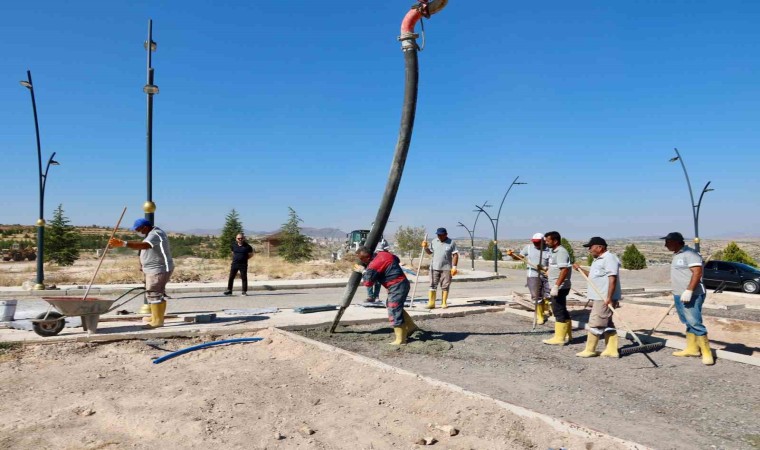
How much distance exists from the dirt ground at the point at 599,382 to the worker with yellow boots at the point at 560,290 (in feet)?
0.76

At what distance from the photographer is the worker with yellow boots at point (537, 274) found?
29.9ft

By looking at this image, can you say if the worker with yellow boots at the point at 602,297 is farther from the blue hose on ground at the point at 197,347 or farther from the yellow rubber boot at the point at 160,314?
the yellow rubber boot at the point at 160,314

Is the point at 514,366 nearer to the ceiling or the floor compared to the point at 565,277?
nearer to the floor

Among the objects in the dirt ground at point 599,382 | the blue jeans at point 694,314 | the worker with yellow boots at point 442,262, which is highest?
the worker with yellow boots at point 442,262

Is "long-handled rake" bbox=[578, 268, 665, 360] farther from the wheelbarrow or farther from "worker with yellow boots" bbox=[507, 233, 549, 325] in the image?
the wheelbarrow

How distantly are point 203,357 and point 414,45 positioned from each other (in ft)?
17.9

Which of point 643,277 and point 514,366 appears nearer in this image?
point 514,366

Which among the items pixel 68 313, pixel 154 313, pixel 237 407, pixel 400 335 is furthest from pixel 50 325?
pixel 400 335

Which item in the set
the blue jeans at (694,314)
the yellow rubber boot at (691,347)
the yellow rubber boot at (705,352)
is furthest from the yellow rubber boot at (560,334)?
the yellow rubber boot at (705,352)

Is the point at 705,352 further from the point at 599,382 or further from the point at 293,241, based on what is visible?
the point at 293,241

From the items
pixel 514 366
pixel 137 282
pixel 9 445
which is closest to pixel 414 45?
pixel 514 366

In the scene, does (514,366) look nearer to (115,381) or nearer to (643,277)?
(115,381)

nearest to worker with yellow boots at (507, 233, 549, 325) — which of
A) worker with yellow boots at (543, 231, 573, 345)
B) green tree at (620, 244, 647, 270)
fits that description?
worker with yellow boots at (543, 231, 573, 345)

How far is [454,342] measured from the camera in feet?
25.3
